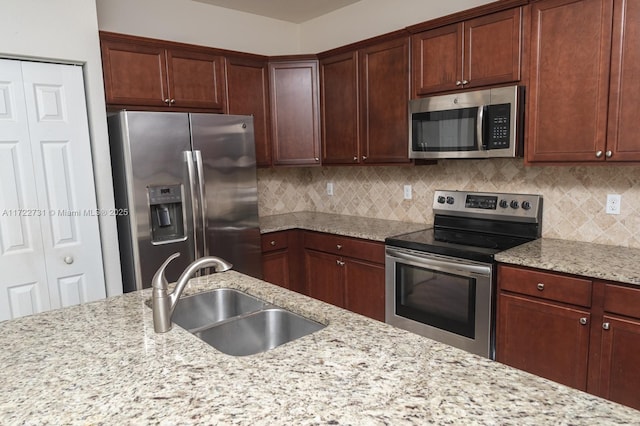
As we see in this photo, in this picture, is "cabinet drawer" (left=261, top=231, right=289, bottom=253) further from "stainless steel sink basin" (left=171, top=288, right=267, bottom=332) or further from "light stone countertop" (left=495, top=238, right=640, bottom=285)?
"light stone countertop" (left=495, top=238, right=640, bottom=285)

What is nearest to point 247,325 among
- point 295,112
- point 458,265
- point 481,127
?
point 458,265

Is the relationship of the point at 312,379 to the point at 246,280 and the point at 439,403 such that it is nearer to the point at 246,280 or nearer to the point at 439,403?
the point at 439,403

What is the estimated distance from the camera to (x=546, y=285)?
2137 mm

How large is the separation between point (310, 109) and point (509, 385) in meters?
3.03

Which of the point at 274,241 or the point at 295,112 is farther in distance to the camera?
the point at 295,112

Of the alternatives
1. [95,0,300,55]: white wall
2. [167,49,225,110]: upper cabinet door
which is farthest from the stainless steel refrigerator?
[95,0,300,55]: white wall

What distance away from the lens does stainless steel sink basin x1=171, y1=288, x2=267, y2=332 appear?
174 centimetres

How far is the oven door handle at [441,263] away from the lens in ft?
7.80

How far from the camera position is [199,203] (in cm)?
293

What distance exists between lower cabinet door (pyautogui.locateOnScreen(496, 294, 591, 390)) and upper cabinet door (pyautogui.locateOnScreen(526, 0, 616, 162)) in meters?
0.81

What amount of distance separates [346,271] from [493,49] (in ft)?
5.82

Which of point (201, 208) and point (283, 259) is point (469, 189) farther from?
point (201, 208)

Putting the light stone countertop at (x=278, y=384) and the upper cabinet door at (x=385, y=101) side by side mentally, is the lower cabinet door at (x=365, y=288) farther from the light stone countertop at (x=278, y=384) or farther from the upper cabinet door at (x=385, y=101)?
the light stone countertop at (x=278, y=384)

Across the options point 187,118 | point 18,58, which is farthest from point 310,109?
point 18,58
